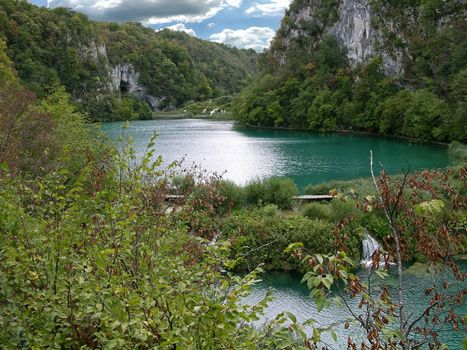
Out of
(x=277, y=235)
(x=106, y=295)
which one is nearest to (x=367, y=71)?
(x=277, y=235)

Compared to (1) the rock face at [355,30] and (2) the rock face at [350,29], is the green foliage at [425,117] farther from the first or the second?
(1) the rock face at [355,30]

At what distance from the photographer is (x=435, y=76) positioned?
54.7 m

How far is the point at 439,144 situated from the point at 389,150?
253 inches

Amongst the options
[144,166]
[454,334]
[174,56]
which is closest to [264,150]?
[454,334]

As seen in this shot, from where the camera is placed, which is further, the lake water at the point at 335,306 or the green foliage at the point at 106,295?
the lake water at the point at 335,306

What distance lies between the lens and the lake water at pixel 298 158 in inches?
565

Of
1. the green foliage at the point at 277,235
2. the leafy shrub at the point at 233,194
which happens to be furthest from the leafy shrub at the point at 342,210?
the leafy shrub at the point at 233,194

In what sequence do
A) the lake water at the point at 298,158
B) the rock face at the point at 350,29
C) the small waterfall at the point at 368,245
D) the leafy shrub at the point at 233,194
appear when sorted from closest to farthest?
the lake water at the point at 298,158 → the small waterfall at the point at 368,245 → the leafy shrub at the point at 233,194 → the rock face at the point at 350,29

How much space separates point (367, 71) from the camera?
215 feet

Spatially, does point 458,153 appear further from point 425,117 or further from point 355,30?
point 355,30

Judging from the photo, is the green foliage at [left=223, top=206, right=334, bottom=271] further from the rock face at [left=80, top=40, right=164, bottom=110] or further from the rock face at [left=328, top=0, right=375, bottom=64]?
the rock face at [left=80, top=40, right=164, bottom=110]

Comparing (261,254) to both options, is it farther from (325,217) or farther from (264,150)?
(264,150)

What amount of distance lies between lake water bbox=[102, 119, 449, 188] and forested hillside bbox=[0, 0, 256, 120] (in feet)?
79.8

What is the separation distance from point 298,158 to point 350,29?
135 feet
